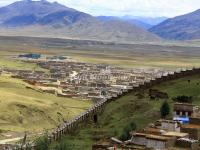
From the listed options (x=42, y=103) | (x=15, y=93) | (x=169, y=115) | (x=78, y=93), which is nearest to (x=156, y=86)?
(x=169, y=115)

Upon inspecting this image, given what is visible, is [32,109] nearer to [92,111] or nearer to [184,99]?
[92,111]

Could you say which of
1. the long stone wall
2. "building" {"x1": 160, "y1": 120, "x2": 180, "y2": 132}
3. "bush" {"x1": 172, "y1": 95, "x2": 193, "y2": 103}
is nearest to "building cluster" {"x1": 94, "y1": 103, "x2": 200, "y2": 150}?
"building" {"x1": 160, "y1": 120, "x2": 180, "y2": 132}

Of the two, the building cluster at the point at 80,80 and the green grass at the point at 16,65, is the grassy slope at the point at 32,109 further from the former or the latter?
the green grass at the point at 16,65

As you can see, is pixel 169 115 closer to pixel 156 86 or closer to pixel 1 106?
pixel 156 86

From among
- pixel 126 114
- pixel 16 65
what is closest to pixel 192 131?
pixel 126 114

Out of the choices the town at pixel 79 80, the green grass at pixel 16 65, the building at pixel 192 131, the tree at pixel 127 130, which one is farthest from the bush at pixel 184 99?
the green grass at pixel 16 65

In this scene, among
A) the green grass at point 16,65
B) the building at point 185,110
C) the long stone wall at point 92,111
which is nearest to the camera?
the building at point 185,110
